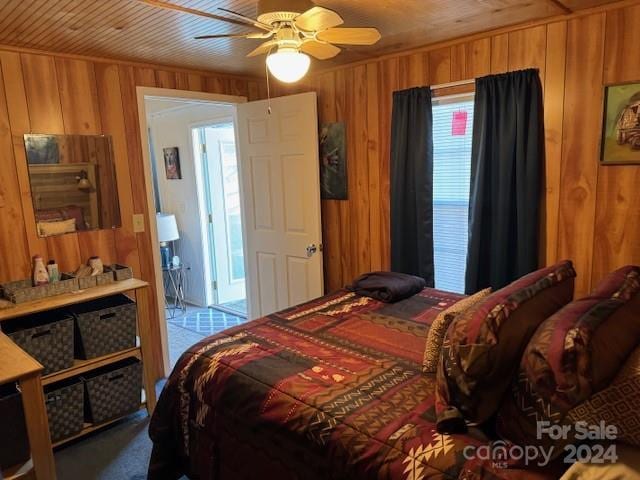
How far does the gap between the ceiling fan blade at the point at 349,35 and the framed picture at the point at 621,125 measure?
132 centimetres

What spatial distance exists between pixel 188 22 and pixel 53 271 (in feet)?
5.51

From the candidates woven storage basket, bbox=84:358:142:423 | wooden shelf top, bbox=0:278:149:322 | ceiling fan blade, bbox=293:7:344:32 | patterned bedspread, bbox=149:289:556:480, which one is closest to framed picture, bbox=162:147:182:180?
wooden shelf top, bbox=0:278:149:322

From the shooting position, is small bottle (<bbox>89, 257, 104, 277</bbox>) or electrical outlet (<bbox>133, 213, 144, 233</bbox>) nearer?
small bottle (<bbox>89, 257, 104, 277</bbox>)

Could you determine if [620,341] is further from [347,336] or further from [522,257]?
[522,257]

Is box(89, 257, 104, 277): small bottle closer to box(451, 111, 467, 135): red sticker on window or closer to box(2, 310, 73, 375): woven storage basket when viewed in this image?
box(2, 310, 73, 375): woven storage basket

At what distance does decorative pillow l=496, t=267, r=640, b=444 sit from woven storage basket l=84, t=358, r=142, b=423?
7.50ft

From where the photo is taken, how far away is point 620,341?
126 cm

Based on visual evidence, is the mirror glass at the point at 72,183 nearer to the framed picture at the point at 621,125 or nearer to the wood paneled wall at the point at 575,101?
the wood paneled wall at the point at 575,101

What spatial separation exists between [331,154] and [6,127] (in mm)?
2129

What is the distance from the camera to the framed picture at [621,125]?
227 cm

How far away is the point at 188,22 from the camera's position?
2285 mm

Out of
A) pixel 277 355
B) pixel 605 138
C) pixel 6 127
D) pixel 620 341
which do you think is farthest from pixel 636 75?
pixel 6 127

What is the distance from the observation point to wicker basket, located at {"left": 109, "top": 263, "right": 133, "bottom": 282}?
2916mm

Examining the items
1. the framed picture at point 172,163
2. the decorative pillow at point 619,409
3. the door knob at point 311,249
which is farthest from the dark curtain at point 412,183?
the framed picture at point 172,163
